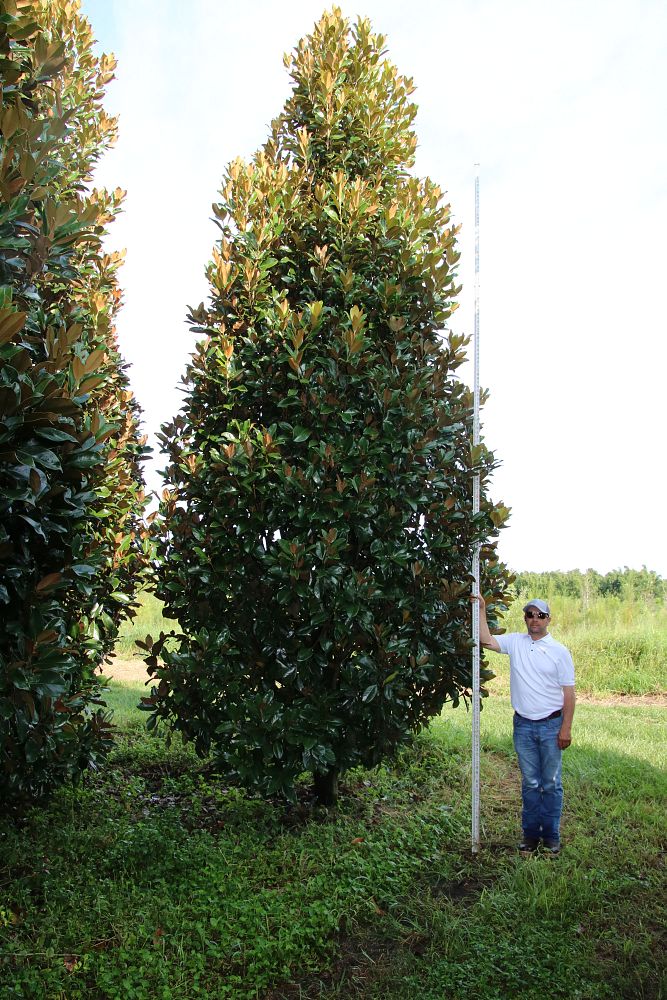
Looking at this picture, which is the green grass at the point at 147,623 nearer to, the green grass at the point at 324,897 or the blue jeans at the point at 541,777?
the green grass at the point at 324,897

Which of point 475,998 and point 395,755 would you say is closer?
point 475,998

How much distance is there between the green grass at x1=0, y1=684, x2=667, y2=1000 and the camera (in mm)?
4309

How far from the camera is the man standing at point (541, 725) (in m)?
5.79

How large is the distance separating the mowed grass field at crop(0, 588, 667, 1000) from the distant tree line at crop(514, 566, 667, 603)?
50.6ft

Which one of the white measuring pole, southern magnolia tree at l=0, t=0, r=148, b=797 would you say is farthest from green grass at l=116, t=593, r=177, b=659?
the white measuring pole

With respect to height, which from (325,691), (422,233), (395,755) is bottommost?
(395,755)

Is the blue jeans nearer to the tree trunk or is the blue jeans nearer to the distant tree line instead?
the tree trunk

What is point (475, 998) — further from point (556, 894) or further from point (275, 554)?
point (275, 554)

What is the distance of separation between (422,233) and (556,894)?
491 cm

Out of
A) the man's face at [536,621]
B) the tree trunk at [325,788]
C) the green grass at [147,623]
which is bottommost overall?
the tree trunk at [325,788]

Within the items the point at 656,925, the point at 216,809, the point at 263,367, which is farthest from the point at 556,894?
the point at 263,367

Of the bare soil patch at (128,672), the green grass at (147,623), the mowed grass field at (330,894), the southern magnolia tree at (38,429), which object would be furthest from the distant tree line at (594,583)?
the southern magnolia tree at (38,429)

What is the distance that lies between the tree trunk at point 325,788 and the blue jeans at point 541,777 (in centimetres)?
153

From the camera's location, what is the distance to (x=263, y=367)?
5.95 m
